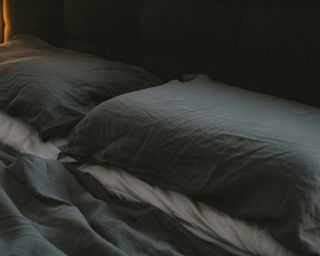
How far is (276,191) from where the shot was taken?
937 mm

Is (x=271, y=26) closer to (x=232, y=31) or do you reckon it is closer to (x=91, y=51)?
(x=232, y=31)

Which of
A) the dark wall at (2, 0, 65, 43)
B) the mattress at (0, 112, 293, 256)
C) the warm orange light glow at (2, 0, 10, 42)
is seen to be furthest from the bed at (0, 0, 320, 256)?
the warm orange light glow at (2, 0, 10, 42)

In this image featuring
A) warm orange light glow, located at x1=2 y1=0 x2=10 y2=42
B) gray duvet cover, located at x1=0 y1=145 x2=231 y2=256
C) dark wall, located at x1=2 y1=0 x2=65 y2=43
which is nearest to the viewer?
gray duvet cover, located at x1=0 y1=145 x2=231 y2=256

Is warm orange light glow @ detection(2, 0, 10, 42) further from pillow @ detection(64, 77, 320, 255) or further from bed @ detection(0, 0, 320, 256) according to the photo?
pillow @ detection(64, 77, 320, 255)

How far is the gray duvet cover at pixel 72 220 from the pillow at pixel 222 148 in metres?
0.09

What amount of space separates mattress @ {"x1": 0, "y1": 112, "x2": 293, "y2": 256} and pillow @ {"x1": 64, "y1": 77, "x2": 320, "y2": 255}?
21 millimetres

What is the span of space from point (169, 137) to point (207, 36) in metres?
0.53

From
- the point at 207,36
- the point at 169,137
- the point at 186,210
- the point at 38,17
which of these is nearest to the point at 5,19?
the point at 38,17

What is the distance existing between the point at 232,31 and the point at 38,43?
82 centimetres

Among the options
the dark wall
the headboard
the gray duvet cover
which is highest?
the headboard

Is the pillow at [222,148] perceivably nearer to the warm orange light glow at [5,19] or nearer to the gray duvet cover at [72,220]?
the gray duvet cover at [72,220]

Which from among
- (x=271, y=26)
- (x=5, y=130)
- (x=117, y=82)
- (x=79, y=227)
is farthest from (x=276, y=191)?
(x=5, y=130)

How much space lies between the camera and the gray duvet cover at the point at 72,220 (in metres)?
0.90

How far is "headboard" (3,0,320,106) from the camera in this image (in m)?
1.35
